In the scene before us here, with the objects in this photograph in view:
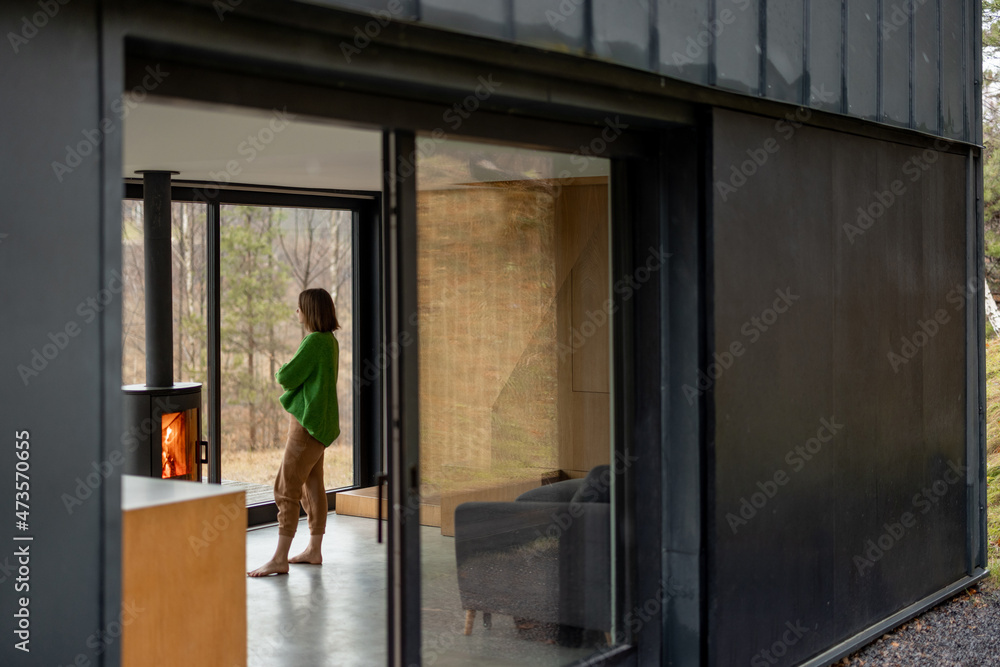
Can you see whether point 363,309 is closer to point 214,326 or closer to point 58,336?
point 214,326

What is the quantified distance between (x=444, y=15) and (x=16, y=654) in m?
1.99

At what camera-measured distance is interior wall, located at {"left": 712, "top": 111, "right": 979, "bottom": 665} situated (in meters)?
4.16

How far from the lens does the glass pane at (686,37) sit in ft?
12.3

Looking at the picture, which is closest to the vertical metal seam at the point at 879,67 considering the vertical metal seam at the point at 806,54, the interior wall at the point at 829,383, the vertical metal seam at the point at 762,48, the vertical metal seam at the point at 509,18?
the interior wall at the point at 829,383

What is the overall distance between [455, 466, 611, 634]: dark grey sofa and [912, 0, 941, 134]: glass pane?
2.88m

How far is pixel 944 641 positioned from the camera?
16.9 feet

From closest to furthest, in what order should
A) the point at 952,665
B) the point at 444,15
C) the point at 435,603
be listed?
the point at 444,15, the point at 435,603, the point at 952,665

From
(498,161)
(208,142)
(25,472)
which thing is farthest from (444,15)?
(208,142)

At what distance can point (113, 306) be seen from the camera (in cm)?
232

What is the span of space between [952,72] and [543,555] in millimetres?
3860

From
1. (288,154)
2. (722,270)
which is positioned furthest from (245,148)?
(722,270)

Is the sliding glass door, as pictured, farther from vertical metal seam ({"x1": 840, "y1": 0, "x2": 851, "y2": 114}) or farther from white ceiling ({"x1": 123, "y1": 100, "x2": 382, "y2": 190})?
vertical metal seam ({"x1": 840, "y1": 0, "x2": 851, "y2": 114})

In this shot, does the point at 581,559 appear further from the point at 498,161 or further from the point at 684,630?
the point at 498,161

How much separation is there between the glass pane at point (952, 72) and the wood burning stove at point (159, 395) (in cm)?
476
